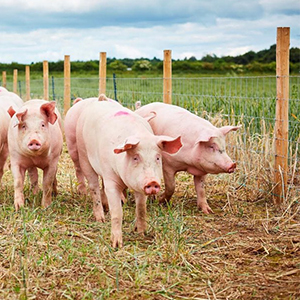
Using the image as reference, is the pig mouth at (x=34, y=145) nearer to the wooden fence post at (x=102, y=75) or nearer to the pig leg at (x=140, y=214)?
the pig leg at (x=140, y=214)

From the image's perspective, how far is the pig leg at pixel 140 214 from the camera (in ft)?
15.8

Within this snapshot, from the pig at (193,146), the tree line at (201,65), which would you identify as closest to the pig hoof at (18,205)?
the pig at (193,146)

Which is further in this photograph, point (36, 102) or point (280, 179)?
point (280, 179)

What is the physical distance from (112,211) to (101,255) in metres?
0.45

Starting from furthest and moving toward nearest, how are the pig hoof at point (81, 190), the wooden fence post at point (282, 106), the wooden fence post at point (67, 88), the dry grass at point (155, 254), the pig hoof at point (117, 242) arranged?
the wooden fence post at point (67, 88)
the pig hoof at point (81, 190)
the wooden fence post at point (282, 106)
the pig hoof at point (117, 242)
the dry grass at point (155, 254)

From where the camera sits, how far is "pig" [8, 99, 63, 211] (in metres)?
5.30

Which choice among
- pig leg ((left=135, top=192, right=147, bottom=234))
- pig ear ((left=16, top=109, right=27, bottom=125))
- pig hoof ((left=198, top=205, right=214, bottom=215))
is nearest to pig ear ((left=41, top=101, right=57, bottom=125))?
pig ear ((left=16, top=109, right=27, bottom=125))

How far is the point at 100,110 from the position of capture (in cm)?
518

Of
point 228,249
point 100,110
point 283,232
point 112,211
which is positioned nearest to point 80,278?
point 112,211

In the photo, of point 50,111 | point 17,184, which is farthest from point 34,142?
point 17,184

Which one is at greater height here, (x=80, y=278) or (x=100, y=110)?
(x=100, y=110)

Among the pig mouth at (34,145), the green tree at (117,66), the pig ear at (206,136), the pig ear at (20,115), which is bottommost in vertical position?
the pig mouth at (34,145)

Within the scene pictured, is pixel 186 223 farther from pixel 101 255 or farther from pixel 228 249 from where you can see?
pixel 101 255

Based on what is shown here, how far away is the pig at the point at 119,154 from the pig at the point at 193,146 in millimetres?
740
